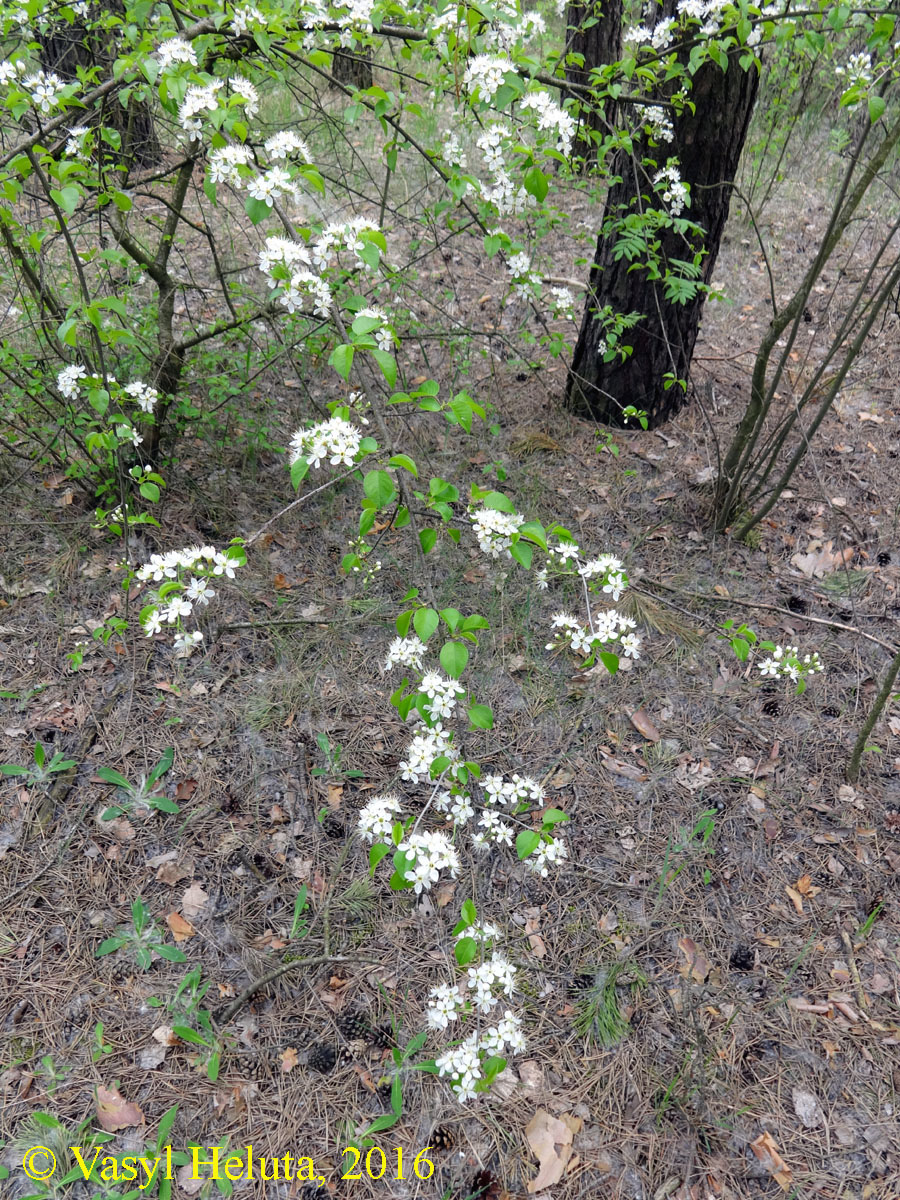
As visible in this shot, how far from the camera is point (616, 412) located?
3.71 metres

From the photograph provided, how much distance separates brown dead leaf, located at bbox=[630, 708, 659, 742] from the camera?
8.32 feet

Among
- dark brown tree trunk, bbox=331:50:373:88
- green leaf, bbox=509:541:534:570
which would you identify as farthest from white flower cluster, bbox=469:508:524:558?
dark brown tree trunk, bbox=331:50:373:88

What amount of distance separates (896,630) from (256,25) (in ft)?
9.47

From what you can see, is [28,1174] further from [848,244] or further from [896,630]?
[848,244]

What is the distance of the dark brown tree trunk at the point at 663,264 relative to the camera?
2.96 m

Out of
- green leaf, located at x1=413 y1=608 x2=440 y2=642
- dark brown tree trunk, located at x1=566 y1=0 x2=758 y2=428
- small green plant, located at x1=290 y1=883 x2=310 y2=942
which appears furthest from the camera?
dark brown tree trunk, located at x1=566 y1=0 x2=758 y2=428

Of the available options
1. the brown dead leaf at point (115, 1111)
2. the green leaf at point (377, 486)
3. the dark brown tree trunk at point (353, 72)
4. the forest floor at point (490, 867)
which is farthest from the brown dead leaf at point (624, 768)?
the dark brown tree trunk at point (353, 72)

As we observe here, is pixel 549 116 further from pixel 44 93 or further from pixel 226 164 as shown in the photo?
pixel 44 93

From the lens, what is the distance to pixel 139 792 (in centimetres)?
225

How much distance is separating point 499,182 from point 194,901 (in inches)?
91.3

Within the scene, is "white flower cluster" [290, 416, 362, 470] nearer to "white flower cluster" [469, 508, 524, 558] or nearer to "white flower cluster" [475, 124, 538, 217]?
"white flower cluster" [469, 508, 524, 558]

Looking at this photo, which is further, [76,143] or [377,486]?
[76,143]

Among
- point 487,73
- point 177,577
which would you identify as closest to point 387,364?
point 177,577

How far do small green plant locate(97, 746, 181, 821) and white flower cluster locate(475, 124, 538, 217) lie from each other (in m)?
2.05
